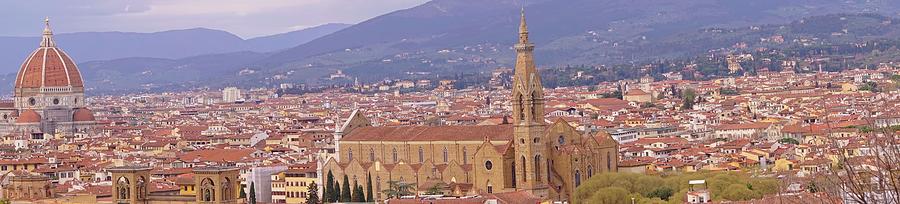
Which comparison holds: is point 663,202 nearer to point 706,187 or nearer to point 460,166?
point 706,187

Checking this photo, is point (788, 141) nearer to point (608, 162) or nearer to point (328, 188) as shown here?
point (608, 162)

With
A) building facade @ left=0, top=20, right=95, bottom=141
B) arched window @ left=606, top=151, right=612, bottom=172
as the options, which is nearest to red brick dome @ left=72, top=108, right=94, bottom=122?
building facade @ left=0, top=20, right=95, bottom=141

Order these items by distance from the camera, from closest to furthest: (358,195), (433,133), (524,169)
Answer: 1. (358,195)
2. (524,169)
3. (433,133)

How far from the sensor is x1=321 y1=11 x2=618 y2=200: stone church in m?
54.1

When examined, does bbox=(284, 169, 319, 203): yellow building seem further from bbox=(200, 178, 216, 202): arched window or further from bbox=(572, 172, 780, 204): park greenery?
bbox=(200, 178, 216, 202): arched window

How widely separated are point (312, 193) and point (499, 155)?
18.7 ft

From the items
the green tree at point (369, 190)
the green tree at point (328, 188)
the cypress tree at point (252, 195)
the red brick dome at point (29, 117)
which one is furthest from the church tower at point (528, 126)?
the red brick dome at point (29, 117)

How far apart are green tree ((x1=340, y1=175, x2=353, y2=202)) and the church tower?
177 inches

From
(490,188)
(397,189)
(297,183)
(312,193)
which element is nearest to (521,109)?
(490,188)

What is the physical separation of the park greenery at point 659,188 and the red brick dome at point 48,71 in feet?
270

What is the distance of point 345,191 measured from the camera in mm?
54938

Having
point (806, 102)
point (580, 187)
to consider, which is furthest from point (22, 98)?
point (580, 187)

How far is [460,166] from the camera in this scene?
183ft

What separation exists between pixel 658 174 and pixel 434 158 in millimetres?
6230
